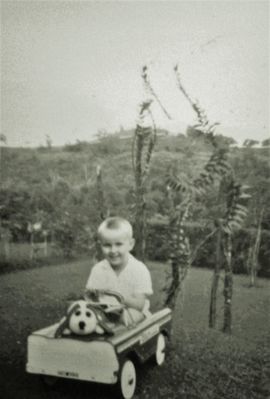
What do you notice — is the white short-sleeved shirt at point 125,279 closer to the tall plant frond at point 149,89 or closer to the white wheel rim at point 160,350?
the white wheel rim at point 160,350

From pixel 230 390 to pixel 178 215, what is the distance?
0.94m

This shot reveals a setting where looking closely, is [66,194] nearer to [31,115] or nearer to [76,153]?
[76,153]

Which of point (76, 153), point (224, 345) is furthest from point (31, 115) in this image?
point (224, 345)

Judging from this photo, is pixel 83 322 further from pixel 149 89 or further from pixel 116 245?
pixel 149 89

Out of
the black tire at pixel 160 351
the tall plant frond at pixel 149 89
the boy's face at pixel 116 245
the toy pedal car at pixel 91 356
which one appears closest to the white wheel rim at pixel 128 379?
the toy pedal car at pixel 91 356

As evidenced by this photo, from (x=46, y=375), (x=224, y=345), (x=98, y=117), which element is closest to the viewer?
(x=46, y=375)

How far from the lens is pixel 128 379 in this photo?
5.64ft

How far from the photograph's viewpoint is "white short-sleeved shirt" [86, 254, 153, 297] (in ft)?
6.53

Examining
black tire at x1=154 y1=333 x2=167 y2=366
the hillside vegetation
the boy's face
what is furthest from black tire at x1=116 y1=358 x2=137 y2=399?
the hillside vegetation

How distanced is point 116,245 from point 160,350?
20.4 inches

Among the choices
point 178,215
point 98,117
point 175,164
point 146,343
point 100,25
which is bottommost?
point 146,343

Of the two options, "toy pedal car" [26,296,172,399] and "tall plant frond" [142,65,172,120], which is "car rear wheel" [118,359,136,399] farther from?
"tall plant frond" [142,65,172,120]

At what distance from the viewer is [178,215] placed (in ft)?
8.22

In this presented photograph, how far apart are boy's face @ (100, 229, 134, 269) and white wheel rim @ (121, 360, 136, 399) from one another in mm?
431
